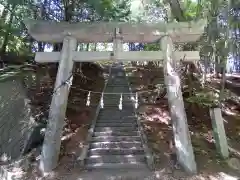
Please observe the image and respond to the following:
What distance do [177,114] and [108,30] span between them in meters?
3.19

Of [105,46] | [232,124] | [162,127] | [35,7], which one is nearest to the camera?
[162,127]

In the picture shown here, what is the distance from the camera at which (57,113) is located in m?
8.05

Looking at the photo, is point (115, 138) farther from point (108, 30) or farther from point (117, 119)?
point (108, 30)

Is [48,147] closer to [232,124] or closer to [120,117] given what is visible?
[120,117]

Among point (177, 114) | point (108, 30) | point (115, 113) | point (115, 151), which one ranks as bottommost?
point (115, 151)

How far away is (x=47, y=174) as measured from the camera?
7.40 meters

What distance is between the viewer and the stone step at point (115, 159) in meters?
8.14

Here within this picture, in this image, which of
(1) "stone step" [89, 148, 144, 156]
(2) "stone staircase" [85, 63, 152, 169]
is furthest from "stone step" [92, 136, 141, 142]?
(1) "stone step" [89, 148, 144, 156]

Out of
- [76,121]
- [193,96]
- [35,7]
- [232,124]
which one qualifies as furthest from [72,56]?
[232,124]

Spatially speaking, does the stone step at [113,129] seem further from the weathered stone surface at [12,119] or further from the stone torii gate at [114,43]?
the weathered stone surface at [12,119]

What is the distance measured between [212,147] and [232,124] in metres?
2.62

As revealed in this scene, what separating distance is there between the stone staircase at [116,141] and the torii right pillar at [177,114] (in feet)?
3.44

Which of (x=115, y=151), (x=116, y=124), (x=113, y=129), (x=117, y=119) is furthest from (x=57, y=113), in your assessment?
(x=117, y=119)

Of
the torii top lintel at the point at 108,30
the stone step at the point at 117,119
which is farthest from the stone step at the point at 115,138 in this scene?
the torii top lintel at the point at 108,30
